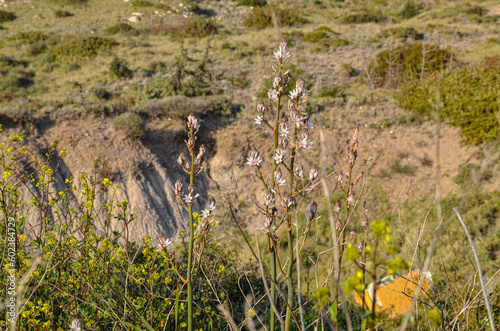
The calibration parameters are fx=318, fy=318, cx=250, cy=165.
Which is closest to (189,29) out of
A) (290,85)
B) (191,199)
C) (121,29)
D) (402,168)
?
(121,29)

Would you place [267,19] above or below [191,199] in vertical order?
above

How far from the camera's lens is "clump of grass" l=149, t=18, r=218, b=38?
23859 millimetres

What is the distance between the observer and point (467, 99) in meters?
11.5

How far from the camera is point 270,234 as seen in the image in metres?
1.68

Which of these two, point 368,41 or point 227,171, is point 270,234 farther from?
point 368,41

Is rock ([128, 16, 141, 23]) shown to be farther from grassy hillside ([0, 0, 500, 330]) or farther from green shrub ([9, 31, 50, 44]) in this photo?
green shrub ([9, 31, 50, 44])

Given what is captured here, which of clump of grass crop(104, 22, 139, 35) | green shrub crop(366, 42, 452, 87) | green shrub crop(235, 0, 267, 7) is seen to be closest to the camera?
green shrub crop(366, 42, 452, 87)

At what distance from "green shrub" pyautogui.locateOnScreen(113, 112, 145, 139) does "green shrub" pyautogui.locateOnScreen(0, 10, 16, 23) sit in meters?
24.7

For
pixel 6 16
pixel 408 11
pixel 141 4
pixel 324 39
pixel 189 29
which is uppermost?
pixel 141 4

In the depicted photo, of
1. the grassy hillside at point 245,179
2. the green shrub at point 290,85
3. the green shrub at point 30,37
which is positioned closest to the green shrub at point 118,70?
the grassy hillside at point 245,179

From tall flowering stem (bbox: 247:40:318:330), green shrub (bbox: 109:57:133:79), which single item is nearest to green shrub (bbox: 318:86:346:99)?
green shrub (bbox: 109:57:133:79)

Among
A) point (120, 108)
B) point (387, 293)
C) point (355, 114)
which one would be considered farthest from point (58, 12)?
point (387, 293)

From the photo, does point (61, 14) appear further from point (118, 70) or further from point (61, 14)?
point (118, 70)

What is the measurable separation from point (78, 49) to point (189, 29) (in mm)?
8153
